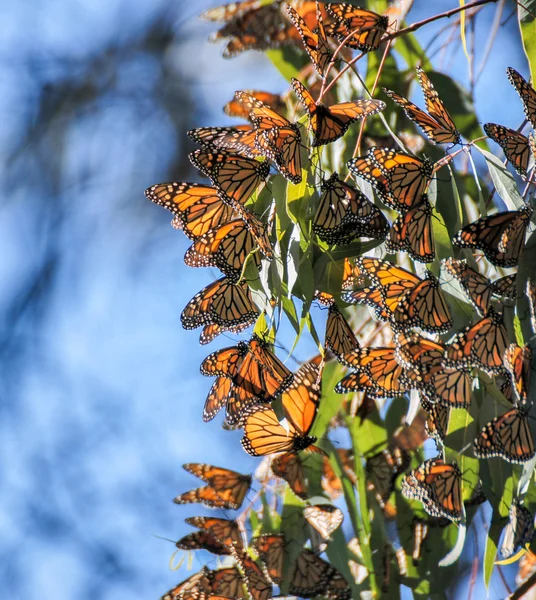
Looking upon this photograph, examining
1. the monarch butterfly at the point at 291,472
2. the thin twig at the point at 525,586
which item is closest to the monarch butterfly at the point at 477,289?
the thin twig at the point at 525,586

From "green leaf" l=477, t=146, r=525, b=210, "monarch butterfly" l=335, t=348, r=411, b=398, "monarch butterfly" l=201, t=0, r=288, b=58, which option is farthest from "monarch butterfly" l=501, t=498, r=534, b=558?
"monarch butterfly" l=201, t=0, r=288, b=58

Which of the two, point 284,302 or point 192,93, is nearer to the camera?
point 284,302

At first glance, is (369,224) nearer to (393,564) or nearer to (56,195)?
(393,564)

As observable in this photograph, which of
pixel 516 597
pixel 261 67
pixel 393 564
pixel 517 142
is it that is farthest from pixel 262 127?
pixel 261 67

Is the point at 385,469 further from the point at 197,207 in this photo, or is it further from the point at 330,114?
the point at 330,114

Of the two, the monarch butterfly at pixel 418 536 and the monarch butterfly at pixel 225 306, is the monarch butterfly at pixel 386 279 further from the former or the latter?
the monarch butterfly at pixel 418 536

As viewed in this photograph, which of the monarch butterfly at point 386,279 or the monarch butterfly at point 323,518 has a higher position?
the monarch butterfly at point 386,279

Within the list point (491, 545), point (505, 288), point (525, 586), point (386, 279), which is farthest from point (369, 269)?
point (525, 586)
